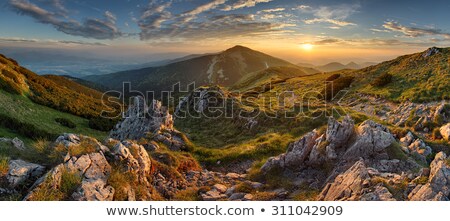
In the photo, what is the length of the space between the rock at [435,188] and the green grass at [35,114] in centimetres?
3245

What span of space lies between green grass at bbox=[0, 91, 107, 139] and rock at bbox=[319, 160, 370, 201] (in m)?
29.6

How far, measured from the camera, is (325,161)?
1562cm

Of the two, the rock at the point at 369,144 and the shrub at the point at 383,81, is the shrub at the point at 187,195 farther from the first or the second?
the shrub at the point at 383,81

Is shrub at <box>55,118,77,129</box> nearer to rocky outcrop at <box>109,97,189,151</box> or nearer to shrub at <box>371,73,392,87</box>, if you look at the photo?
rocky outcrop at <box>109,97,189,151</box>

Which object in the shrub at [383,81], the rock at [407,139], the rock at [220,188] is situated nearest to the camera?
the rock at [220,188]

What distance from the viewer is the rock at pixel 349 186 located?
1026 cm

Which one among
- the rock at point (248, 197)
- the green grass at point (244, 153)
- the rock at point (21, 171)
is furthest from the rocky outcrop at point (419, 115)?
the rock at point (21, 171)

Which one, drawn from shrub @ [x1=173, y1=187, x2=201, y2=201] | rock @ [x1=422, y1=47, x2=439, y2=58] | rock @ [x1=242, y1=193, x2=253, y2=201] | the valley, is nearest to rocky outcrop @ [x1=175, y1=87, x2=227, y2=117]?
the valley

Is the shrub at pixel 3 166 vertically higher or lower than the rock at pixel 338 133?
higher

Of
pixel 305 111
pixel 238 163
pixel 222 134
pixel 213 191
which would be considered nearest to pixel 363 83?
pixel 305 111

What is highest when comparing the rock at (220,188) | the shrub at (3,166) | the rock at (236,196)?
the shrub at (3,166)

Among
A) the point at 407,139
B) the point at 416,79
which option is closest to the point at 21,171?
the point at 407,139

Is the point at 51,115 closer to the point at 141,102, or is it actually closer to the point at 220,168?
the point at 141,102

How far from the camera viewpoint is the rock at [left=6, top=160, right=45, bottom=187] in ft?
30.3
